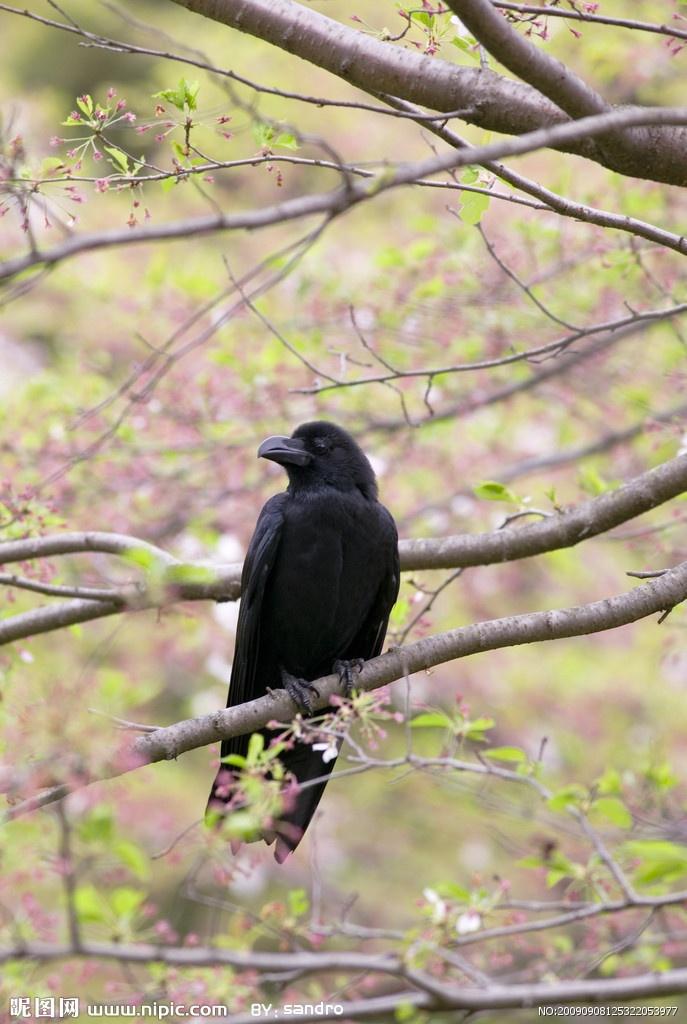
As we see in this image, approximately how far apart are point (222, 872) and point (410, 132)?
11751mm

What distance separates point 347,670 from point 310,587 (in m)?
0.42

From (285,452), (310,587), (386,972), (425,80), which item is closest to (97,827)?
(386,972)

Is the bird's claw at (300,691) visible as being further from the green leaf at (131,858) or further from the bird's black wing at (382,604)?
the green leaf at (131,858)

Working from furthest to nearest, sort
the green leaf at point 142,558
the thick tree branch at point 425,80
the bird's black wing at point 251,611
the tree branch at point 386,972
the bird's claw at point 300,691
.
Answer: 1. the bird's black wing at point 251,611
2. the bird's claw at point 300,691
3. the green leaf at point 142,558
4. the thick tree branch at point 425,80
5. the tree branch at point 386,972

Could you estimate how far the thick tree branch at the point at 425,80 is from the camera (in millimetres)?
3381

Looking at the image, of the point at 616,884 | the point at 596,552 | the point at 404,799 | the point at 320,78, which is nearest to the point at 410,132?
the point at 320,78

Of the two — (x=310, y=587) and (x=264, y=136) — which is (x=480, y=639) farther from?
(x=264, y=136)

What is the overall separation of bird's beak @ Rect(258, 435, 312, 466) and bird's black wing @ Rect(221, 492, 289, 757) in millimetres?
284

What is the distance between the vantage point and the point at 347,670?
5.11 m

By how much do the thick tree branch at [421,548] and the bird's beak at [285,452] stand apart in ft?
2.62

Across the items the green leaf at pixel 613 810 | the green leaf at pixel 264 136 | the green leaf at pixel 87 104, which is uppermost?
the green leaf at pixel 87 104

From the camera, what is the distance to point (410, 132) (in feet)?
44.9

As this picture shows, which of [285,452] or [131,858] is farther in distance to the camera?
[285,452]

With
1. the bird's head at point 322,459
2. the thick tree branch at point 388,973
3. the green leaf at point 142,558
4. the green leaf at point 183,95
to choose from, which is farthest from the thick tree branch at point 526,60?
the bird's head at point 322,459
